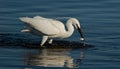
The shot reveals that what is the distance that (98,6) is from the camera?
2248 cm

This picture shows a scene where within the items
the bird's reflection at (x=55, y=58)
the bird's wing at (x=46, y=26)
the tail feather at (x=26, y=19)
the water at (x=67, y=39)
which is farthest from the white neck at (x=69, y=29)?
the tail feather at (x=26, y=19)

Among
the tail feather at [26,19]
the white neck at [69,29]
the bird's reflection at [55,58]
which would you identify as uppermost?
the tail feather at [26,19]

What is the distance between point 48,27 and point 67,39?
3.82 ft

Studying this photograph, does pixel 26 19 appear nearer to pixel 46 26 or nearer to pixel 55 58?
pixel 46 26

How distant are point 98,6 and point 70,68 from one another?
8.41 metres

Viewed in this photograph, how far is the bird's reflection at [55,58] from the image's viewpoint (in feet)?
48.6

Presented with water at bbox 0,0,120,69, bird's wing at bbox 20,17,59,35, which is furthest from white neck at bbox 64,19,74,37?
water at bbox 0,0,120,69

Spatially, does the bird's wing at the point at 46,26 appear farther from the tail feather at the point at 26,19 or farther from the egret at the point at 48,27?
the tail feather at the point at 26,19

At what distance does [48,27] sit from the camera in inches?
695

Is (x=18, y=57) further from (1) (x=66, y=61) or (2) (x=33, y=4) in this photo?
(2) (x=33, y=4)

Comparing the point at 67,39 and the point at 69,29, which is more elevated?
the point at 69,29

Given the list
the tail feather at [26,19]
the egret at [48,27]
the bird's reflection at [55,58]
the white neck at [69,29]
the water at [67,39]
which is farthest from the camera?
the white neck at [69,29]

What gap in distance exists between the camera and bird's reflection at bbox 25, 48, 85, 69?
14.8 metres

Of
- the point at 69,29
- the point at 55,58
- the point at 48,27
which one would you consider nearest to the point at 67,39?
the point at 69,29
